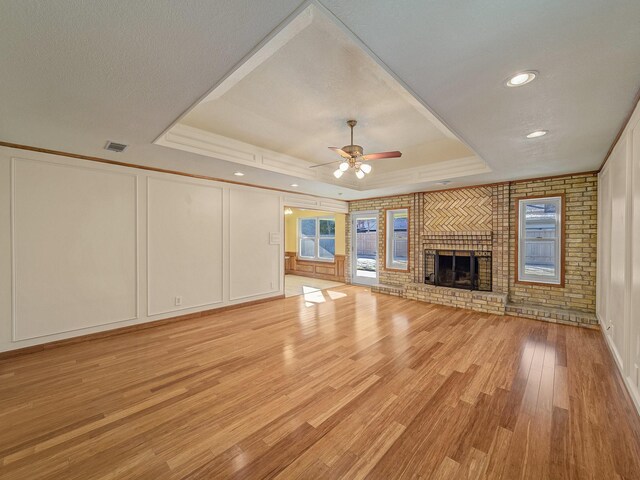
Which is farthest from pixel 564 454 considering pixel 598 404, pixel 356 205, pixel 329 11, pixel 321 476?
pixel 356 205

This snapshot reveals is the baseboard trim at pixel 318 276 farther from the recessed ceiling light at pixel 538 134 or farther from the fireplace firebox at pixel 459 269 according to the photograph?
the recessed ceiling light at pixel 538 134

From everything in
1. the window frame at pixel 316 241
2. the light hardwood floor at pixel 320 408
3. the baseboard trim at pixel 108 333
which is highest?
the window frame at pixel 316 241

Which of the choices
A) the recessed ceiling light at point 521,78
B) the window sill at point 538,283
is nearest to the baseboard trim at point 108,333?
the recessed ceiling light at point 521,78

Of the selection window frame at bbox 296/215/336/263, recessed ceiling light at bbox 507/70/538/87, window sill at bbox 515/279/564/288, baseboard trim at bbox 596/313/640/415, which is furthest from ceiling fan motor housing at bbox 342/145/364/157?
window frame at bbox 296/215/336/263

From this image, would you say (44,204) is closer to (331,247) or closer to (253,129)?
(253,129)

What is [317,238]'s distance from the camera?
9477 millimetres

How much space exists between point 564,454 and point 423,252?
196 inches

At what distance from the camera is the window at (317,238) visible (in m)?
9.17

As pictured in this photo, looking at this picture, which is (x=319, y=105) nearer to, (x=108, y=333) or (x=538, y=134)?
(x=538, y=134)

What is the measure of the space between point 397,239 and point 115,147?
20.4ft

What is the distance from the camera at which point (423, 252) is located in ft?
21.5

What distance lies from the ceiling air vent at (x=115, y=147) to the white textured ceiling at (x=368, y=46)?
1.32ft

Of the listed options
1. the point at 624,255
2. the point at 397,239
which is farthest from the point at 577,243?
the point at 397,239

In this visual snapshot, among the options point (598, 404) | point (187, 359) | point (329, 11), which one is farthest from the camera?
point (187, 359)
